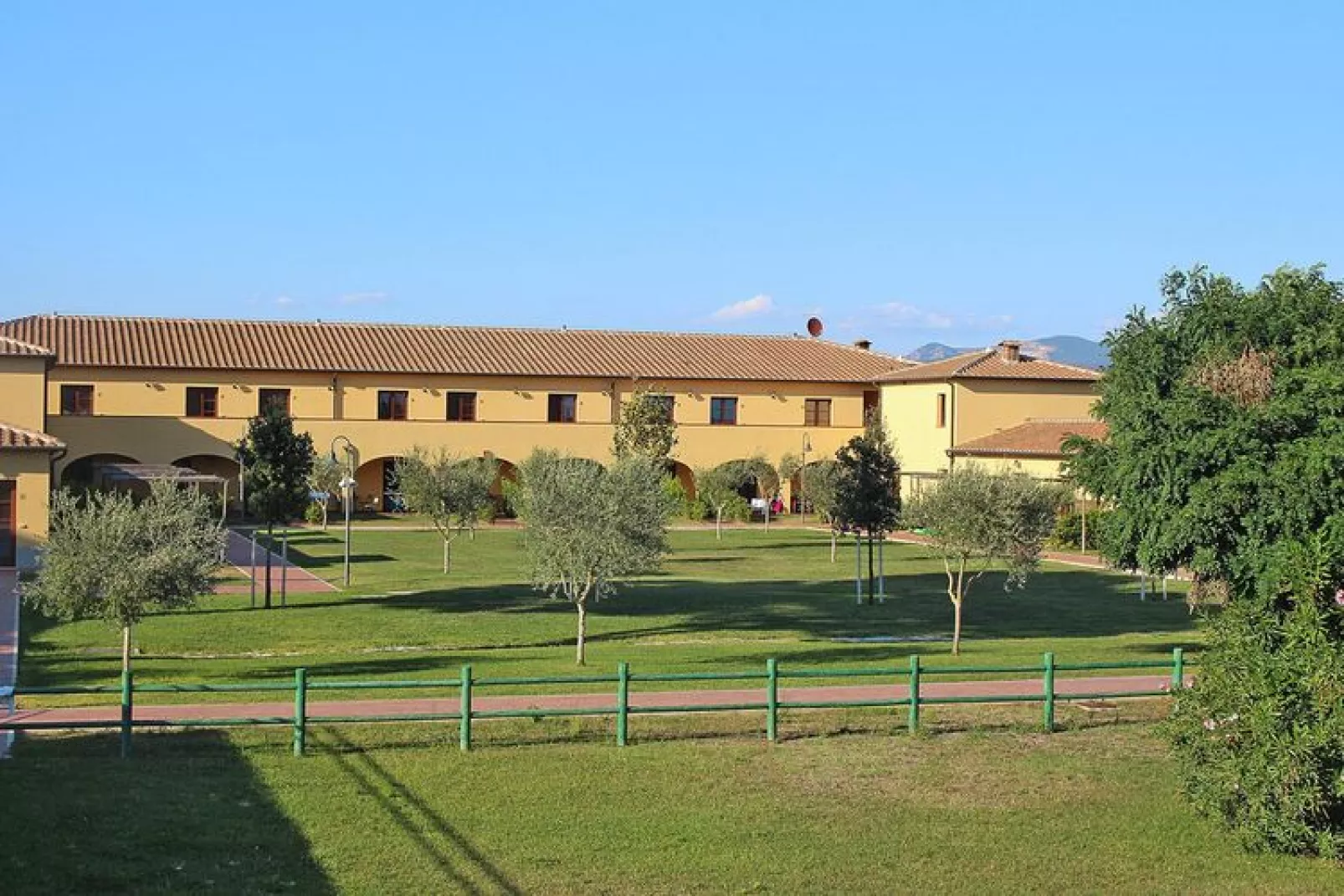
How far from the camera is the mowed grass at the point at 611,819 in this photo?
44.6 feet

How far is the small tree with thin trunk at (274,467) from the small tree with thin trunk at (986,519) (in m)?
14.3

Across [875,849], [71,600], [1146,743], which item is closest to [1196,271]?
[1146,743]

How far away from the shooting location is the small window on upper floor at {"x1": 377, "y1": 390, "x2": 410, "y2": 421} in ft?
219

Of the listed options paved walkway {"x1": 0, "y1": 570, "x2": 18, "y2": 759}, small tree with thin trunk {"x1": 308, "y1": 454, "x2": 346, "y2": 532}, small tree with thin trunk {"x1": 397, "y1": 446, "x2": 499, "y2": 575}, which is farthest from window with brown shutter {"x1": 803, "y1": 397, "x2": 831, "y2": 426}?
paved walkway {"x1": 0, "y1": 570, "x2": 18, "y2": 759}

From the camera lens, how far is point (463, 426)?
67312 millimetres

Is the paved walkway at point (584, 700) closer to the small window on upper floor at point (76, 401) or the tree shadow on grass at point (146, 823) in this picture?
the tree shadow on grass at point (146, 823)

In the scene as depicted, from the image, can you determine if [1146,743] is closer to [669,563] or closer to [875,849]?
[875,849]

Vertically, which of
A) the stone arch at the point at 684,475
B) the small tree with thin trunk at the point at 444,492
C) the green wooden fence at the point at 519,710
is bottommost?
the green wooden fence at the point at 519,710

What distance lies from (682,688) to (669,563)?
23.8 m

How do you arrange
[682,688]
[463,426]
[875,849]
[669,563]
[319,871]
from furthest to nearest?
[463,426], [669,563], [682,688], [875,849], [319,871]

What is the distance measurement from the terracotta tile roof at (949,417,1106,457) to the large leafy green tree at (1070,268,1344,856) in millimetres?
34237

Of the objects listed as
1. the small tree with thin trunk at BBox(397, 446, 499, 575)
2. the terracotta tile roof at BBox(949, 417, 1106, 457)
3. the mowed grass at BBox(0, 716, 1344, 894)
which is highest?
the terracotta tile roof at BBox(949, 417, 1106, 457)

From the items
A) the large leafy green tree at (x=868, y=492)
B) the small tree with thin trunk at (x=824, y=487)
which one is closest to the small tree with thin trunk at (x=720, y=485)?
the small tree with thin trunk at (x=824, y=487)

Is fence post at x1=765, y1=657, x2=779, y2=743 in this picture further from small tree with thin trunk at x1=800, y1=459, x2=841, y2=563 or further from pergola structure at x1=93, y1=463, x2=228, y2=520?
pergola structure at x1=93, y1=463, x2=228, y2=520
